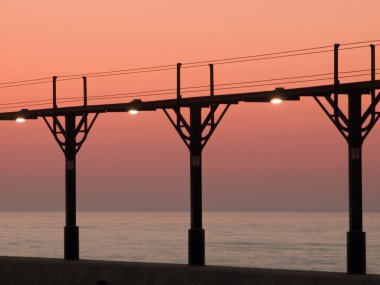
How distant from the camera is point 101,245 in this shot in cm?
13025

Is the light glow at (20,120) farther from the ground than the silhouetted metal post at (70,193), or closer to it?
farther from the ground

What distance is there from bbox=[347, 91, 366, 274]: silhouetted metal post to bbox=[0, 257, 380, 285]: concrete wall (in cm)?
76

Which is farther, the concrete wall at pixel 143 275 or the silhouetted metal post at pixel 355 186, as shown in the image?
the silhouetted metal post at pixel 355 186

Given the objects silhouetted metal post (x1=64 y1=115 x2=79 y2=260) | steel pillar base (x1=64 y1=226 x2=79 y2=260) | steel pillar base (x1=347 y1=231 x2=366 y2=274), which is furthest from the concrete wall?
silhouetted metal post (x1=64 y1=115 x2=79 y2=260)

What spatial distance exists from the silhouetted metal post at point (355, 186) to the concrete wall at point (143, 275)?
76cm

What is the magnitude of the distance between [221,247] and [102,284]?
90198 millimetres

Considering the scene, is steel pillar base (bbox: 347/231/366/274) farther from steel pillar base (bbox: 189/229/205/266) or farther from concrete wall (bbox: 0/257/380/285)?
steel pillar base (bbox: 189/229/205/266)

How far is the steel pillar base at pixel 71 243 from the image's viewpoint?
131 feet

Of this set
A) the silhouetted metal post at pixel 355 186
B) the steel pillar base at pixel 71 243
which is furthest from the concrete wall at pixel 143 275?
the steel pillar base at pixel 71 243

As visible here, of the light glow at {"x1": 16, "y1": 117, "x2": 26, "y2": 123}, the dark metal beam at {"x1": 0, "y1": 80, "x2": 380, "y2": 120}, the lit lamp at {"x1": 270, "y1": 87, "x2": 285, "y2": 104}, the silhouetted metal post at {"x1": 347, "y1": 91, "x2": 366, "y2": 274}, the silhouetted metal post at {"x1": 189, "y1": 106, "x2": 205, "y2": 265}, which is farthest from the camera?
the light glow at {"x1": 16, "y1": 117, "x2": 26, "y2": 123}

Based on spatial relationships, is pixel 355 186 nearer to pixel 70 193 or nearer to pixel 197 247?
pixel 197 247

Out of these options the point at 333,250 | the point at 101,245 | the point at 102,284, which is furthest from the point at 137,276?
the point at 101,245

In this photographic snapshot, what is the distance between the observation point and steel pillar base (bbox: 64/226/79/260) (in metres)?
39.9

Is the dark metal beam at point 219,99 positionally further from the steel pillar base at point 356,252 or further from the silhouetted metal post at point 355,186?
the steel pillar base at point 356,252
